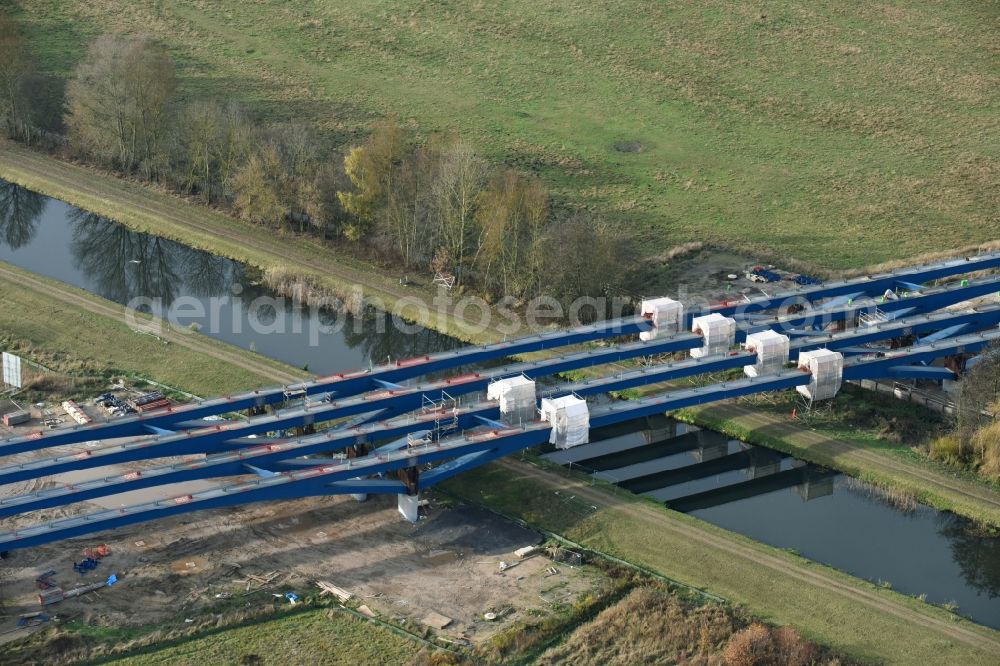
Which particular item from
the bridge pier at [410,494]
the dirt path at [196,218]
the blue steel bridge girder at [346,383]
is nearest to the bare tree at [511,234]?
the dirt path at [196,218]

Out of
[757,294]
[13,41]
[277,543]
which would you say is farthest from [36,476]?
[13,41]

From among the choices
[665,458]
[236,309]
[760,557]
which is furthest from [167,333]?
[760,557]

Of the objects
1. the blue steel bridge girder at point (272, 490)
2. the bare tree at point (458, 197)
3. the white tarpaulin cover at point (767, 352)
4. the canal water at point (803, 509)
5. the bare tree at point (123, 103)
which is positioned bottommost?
the canal water at point (803, 509)

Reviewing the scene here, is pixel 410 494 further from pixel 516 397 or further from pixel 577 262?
pixel 577 262

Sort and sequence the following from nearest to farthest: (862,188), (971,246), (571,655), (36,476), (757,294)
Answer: (571,655)
(36,476)
(757,294)
(971,246)
(862,188)

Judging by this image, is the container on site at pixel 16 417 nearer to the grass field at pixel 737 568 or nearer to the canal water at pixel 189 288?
the canal water at pixel 189 288

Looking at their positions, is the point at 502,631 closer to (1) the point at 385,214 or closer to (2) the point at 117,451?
(2) the point at 117,451
